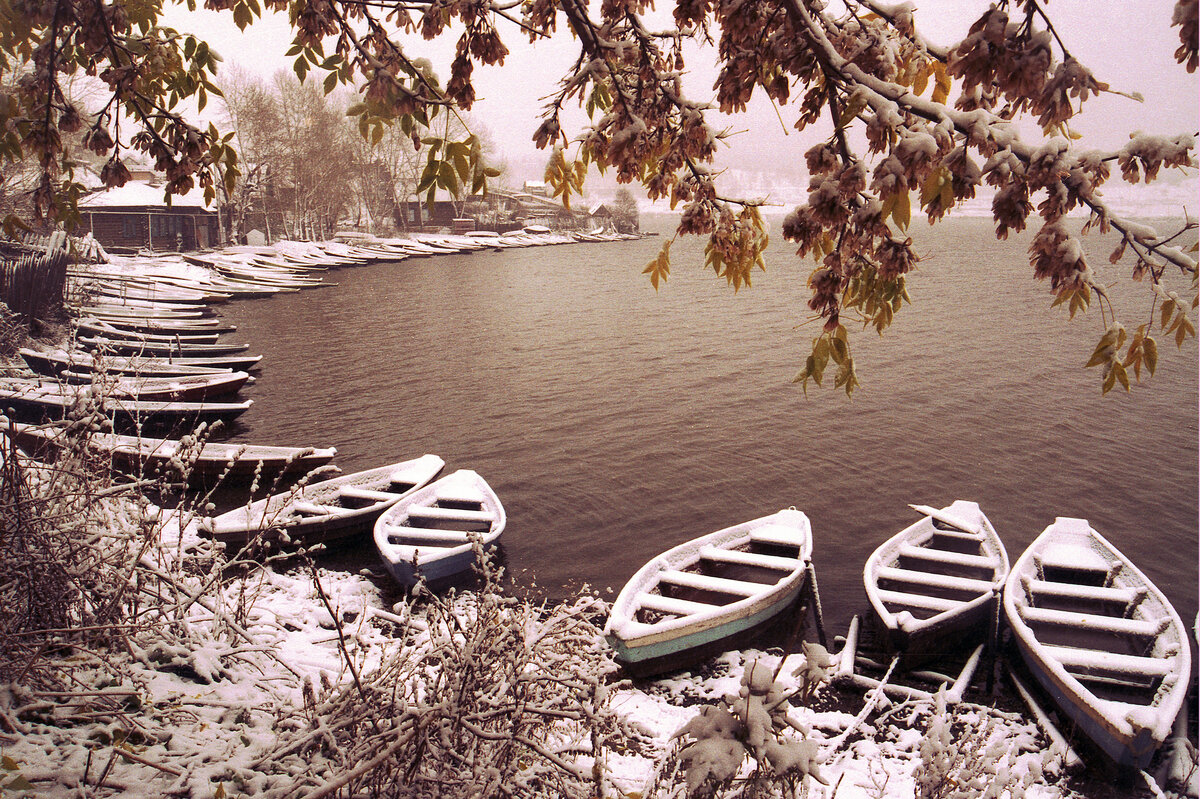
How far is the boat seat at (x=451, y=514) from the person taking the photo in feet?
34.0

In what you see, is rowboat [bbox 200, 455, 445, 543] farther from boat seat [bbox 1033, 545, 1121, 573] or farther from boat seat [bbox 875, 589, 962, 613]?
boat seat [bbox 1033, 545, 1121, 573]

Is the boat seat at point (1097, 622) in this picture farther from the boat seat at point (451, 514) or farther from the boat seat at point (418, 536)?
the boat seat at point (418, 536)

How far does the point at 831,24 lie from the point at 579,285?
47.7m

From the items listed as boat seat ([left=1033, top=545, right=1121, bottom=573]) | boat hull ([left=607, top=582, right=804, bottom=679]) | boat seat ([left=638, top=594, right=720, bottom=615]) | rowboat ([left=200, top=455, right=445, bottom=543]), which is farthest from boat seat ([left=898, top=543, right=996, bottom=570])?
rowboat ([left=200, top=455, right=445, bottom=543])

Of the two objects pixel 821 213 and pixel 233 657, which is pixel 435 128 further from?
pixel 233 657

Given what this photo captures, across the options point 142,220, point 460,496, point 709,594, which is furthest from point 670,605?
point 142,220

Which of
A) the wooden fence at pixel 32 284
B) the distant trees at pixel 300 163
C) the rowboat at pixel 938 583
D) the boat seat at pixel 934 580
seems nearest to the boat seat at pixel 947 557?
the rowboat at pixel 938 583

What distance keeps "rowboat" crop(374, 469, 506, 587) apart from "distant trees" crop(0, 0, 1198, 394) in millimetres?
5764

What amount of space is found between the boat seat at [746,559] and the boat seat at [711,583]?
1.14 feet

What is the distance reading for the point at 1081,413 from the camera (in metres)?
19.1

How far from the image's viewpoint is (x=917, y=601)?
8375 millimetres

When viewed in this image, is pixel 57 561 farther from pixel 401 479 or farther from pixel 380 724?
pixel 401 479

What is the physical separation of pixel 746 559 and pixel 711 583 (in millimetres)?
911

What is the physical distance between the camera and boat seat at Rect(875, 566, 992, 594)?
341 inches
